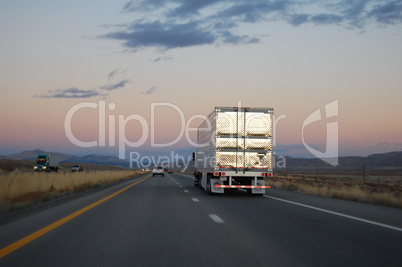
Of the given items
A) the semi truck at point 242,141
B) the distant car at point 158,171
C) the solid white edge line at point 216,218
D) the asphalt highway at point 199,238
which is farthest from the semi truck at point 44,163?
the solid white edge line at point 216,218

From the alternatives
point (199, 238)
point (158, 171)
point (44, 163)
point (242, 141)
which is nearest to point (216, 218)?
point (199, 238)

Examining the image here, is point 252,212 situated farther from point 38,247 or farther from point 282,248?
point 38,247

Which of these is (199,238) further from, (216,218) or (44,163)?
(44,163)

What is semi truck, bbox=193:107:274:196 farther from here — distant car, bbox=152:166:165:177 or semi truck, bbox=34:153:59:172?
semi truck, bbox=34:153:59:172

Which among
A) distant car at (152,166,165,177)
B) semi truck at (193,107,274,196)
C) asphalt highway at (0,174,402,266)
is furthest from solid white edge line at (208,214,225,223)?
distant car at (152,166,165,177)

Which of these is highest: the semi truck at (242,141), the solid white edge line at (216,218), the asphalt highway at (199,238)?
the semi truck at (242,141)

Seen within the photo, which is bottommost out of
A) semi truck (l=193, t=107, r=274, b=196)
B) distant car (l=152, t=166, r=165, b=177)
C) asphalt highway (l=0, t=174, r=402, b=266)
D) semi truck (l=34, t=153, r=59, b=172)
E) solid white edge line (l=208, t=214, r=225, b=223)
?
distant car (l=152, t=166, r=165, b=177)

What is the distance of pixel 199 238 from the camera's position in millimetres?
9219

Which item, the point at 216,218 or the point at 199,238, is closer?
the point at 199,238

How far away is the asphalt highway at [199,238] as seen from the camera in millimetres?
7164

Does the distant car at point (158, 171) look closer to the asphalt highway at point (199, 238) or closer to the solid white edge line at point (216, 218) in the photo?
the asphalt highway at point (199, 238)

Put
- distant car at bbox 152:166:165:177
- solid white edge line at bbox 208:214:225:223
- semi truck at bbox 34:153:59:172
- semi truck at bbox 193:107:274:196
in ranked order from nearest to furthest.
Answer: solid white edge line at bbox 208:214:225:223, semi truck at bbox 193:107:274:196, distant car at bbox 152:166:165:177, semi truck at bbox 34:153:59:172

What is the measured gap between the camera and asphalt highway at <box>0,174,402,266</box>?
716 cm

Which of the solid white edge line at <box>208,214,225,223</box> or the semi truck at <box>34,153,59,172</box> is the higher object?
the solid white edge line at <box>208,214,225,223</box>
